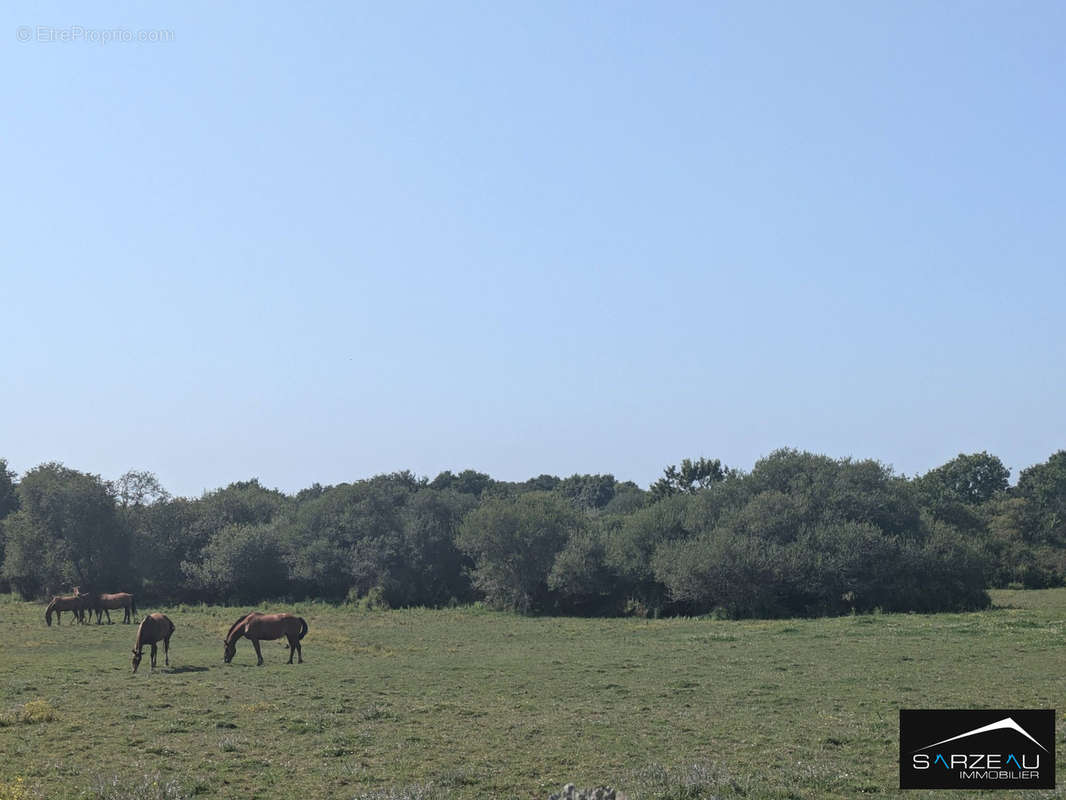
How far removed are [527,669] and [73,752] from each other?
13.4 m

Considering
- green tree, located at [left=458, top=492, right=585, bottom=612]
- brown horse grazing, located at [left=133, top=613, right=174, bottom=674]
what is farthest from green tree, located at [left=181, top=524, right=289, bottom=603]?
brown horse grazing, located at [left=133, top=613, right=174, bottom=674]

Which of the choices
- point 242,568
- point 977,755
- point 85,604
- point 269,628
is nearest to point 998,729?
point 977,755

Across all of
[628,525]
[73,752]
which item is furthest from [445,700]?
[628,525]

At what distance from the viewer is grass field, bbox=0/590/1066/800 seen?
1351 centimetres

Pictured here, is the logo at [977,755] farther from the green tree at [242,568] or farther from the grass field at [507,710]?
the green tree at [242,568]

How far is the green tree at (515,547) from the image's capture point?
5584 centimetres

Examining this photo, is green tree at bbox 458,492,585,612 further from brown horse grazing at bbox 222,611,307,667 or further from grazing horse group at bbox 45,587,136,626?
brown horse grazing at bbox 222,611,307,667

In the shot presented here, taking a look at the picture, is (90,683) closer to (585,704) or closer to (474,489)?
(585,704)

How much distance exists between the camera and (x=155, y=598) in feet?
215

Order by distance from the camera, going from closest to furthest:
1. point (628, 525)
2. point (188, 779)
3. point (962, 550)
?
point (188, 779) → point (962, 550) → point (628, 525)

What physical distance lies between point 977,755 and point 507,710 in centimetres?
937

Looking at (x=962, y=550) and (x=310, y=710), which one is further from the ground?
(x=962, y=550)

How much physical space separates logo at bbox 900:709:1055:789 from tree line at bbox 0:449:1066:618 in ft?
111

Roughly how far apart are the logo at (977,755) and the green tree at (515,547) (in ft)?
139
